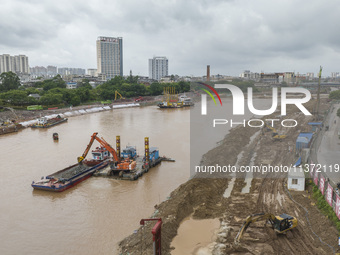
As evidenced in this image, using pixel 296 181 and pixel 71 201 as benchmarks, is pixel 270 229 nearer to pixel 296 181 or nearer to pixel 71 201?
pixel 296 181

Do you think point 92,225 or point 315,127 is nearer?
point 92,225

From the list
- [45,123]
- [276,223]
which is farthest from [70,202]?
[45,123]

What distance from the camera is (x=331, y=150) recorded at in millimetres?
12844

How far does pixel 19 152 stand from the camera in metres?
17.3

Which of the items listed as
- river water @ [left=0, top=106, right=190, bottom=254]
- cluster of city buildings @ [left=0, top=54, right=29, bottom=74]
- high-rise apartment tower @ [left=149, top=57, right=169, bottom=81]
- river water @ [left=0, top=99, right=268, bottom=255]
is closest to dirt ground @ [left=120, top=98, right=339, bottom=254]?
river water @ [left=0, top=99, right=268, bottom=255]

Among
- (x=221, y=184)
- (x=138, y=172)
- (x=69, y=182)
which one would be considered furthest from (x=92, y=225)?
(x=221, y=184)

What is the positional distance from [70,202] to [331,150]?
37.0 ft

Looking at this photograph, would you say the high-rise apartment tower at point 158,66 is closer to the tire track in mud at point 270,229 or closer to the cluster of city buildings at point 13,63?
the cluster of city buildings at point 13,63

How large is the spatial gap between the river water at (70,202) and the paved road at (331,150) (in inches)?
227

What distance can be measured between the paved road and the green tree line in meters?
30.5

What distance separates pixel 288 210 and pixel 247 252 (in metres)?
2.63

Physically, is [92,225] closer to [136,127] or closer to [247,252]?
[247,252]

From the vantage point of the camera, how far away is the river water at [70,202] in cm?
804

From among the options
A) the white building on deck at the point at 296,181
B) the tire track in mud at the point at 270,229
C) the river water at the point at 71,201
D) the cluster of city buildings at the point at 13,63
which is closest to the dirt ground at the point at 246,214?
the tire track in mud at the point at 270,229
